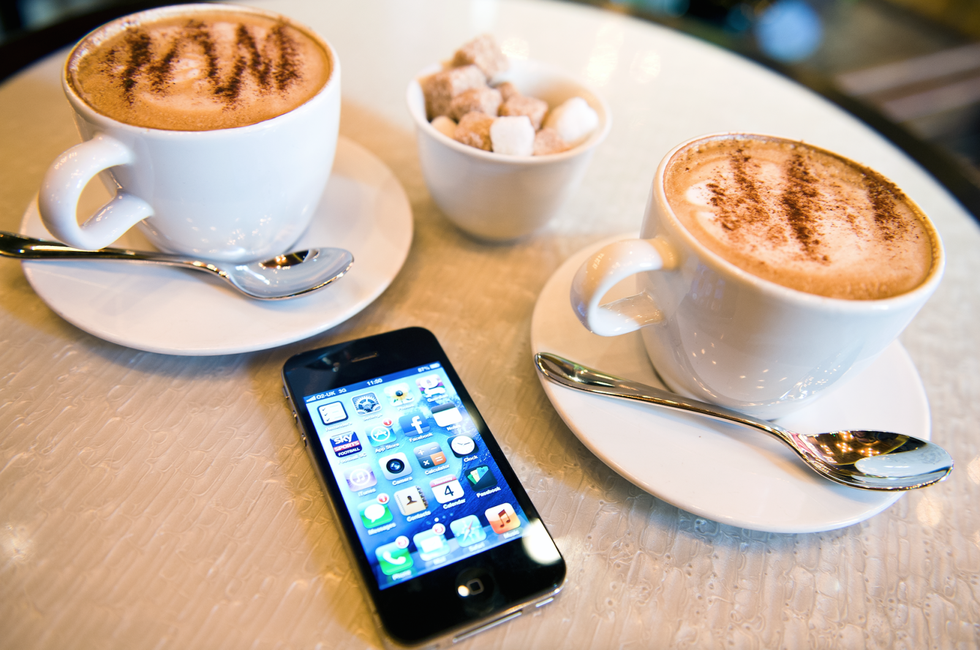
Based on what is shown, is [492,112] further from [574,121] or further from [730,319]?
[730,319]

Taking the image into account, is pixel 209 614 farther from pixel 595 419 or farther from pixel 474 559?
pixel 595 419

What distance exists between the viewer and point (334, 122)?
61cm

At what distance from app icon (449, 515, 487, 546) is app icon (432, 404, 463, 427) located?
0.29ft

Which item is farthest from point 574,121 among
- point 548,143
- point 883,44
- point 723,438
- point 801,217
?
point 883,44

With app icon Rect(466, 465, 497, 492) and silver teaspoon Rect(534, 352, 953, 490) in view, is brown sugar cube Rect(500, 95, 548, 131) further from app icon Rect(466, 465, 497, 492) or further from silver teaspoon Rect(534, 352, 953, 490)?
app icon Rect(466, 465, 497, 492)

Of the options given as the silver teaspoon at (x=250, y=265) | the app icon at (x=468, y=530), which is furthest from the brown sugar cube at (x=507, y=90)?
the app icon at (x=468, y=530)

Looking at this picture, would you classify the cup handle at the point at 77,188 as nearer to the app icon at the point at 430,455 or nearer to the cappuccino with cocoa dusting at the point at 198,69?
the cappuccino with cocoa dusting at the point at 198,69

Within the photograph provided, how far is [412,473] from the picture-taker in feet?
1.55

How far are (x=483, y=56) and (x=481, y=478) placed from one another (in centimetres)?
50

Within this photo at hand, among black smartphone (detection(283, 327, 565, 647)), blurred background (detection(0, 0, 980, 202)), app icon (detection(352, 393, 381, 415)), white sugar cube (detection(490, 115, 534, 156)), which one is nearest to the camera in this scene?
black smartphone (detection(283, 327, 565, 647))

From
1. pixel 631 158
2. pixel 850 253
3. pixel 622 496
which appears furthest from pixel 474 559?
pixel 631 158

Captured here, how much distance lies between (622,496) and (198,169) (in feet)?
1.51

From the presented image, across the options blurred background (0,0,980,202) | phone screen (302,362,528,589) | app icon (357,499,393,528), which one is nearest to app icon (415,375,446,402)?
phone screen (302,362,528,589)

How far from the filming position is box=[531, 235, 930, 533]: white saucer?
47cm
